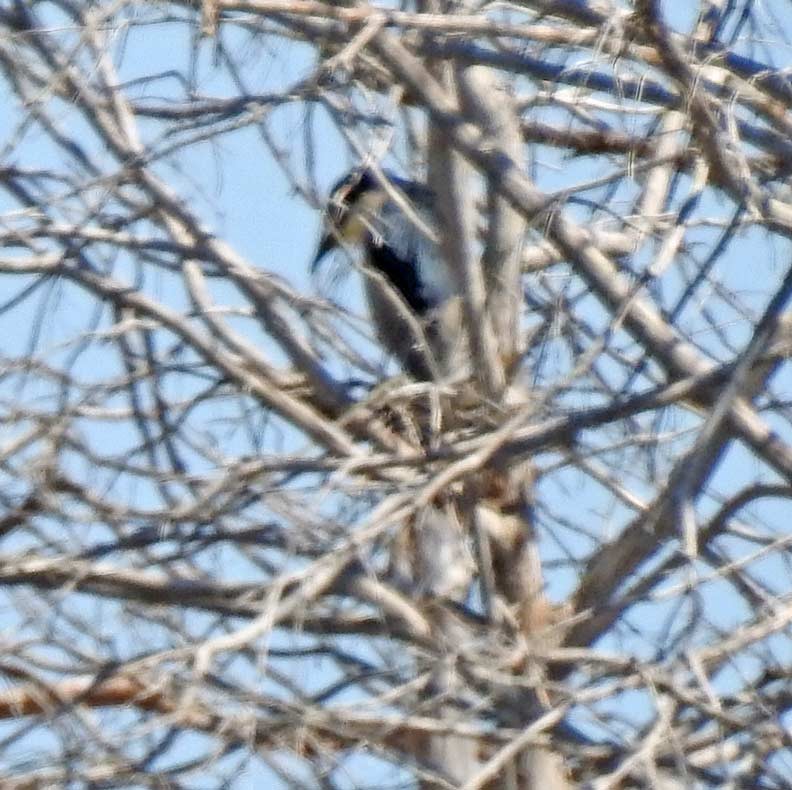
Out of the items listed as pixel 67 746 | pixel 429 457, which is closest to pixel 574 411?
pixel 429 457

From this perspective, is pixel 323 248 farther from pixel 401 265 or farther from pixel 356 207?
pixel 356 207

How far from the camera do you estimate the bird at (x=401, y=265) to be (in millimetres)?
4186

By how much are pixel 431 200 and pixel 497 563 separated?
96 centimetres

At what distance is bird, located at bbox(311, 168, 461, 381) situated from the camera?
4186 millimetres

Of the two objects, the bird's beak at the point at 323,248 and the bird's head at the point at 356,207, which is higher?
the bird's head at the point at 356,207

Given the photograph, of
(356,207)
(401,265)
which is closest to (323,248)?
(401,265)

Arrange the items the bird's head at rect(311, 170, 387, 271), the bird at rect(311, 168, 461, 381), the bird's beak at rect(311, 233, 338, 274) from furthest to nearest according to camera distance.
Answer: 1. the bird's beak at rect(311, 233, 338, 274)
2. the bird's head at rect(311, 170, 387, 271)
3. the bird at rect(311, 168, 461, 381)

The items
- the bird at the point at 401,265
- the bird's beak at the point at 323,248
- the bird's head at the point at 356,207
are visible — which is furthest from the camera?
the bird's beak at the point at 323,248

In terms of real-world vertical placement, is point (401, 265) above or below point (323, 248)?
below

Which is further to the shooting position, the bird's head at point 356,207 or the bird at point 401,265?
the bird's head at point 356,207

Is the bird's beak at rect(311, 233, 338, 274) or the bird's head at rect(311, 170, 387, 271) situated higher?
the bird's head at rect(311, 170, 387, 271)

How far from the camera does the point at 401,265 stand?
5.83m

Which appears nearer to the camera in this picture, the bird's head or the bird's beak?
the bird's head

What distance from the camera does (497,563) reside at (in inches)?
173
